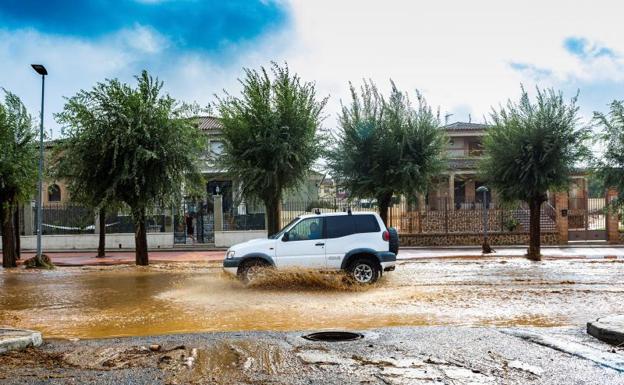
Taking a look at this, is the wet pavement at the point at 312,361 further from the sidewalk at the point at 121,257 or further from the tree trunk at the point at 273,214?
the sidewalk at the point at 121,257

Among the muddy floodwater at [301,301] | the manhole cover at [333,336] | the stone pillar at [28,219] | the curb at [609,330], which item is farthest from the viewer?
the stone pillar at [28,219]

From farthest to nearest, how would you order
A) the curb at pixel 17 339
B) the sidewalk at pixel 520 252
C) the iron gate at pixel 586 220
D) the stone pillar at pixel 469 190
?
1. the stone pillar at pixel 469 190
2. the iron gate at pixel 586 220
3. the sidewalk at pixel 520 252
4. the curb at pixel 17 339

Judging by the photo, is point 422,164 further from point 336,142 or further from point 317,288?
point 317,288

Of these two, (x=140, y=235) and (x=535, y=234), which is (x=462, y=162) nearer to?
(x=535, y=234)

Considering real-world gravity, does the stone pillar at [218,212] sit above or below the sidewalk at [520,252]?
above

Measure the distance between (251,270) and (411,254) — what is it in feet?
43.4

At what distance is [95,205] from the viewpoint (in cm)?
2092

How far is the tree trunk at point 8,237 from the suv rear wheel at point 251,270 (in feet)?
38.6

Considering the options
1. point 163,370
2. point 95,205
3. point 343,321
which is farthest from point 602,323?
point 95,205

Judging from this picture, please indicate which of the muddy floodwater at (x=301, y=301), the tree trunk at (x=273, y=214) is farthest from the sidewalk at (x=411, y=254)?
the muddy floodwater at (x=301, y=301)

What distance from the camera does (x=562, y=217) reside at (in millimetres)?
30219

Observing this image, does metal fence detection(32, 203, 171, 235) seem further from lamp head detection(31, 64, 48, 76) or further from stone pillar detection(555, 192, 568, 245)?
stone pillar detection(555, 192, 568, 245)

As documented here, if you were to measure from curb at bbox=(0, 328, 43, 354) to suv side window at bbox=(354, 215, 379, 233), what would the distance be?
8104mm

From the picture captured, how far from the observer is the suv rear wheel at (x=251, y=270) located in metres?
14.0
